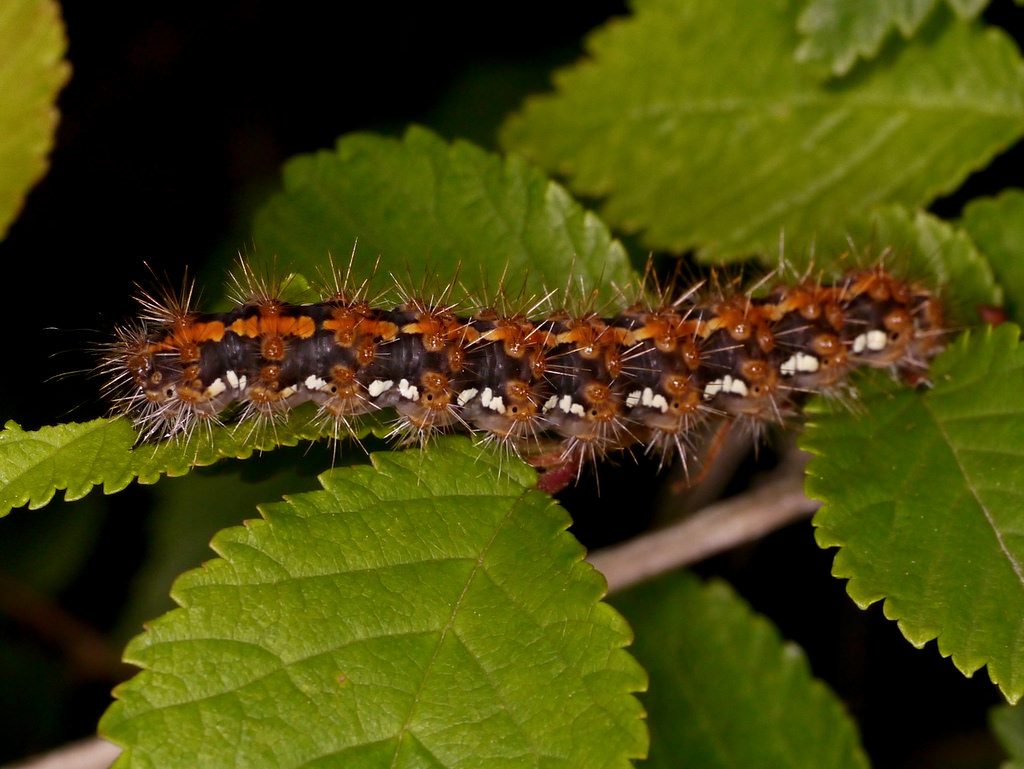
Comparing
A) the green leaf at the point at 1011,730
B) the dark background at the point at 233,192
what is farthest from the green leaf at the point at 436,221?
the green leaf at the point at 1011,730

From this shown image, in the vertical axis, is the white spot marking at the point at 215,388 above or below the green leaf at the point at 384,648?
above

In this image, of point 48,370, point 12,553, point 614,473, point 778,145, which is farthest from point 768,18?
point 12,553

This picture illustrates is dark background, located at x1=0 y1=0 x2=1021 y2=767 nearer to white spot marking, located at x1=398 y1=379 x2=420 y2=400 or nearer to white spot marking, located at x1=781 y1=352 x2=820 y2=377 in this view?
white spot marking, located at x1=781 y1=352 x2=820 y2=377

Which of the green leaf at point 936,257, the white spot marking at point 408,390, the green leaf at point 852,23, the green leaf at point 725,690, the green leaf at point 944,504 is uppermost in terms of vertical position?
the green leaf at point 852,23

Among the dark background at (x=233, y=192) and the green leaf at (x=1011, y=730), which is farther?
the dark background at (x=233, y=192)

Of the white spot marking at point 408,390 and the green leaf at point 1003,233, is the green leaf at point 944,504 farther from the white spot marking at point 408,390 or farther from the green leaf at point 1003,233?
the white spot marking at point 408,390

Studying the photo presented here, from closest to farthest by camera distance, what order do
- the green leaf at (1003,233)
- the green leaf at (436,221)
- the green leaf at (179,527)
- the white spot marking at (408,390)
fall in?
the white spot marking at (408,390), the green leaf at (436,221), the green leaf at (1003,233), the green leaf at (179,527)
